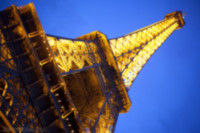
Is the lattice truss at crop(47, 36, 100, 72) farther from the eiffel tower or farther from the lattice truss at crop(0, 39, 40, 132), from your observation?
the lattice truss at crop(0, 39, 40, 132)

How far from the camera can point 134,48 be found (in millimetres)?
26891

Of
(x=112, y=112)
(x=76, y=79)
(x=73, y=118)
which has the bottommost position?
(x=112, y=112)

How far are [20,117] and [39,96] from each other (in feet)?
6.08

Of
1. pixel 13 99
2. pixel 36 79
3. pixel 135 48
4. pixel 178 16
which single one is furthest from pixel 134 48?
pixel 178 16

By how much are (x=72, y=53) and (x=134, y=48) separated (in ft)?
48.1

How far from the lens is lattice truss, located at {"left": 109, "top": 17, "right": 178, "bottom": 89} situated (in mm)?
22487

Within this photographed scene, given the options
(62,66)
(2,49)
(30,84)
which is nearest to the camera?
(2,49)

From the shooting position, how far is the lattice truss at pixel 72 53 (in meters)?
12.2

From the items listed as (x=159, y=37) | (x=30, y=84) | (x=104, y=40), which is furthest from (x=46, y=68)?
(x=159, y=37)

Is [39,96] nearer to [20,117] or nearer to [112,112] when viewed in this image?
[20,117]

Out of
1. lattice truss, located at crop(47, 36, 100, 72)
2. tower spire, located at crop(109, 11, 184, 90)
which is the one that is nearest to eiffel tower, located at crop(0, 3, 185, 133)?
lattice truss, located at crop(47, 36, 100, 72)

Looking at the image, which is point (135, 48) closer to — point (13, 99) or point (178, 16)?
point (13, 99)

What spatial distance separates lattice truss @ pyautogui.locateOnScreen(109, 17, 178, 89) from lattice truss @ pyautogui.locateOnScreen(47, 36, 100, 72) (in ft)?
14.3

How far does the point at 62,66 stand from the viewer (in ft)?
39.7
